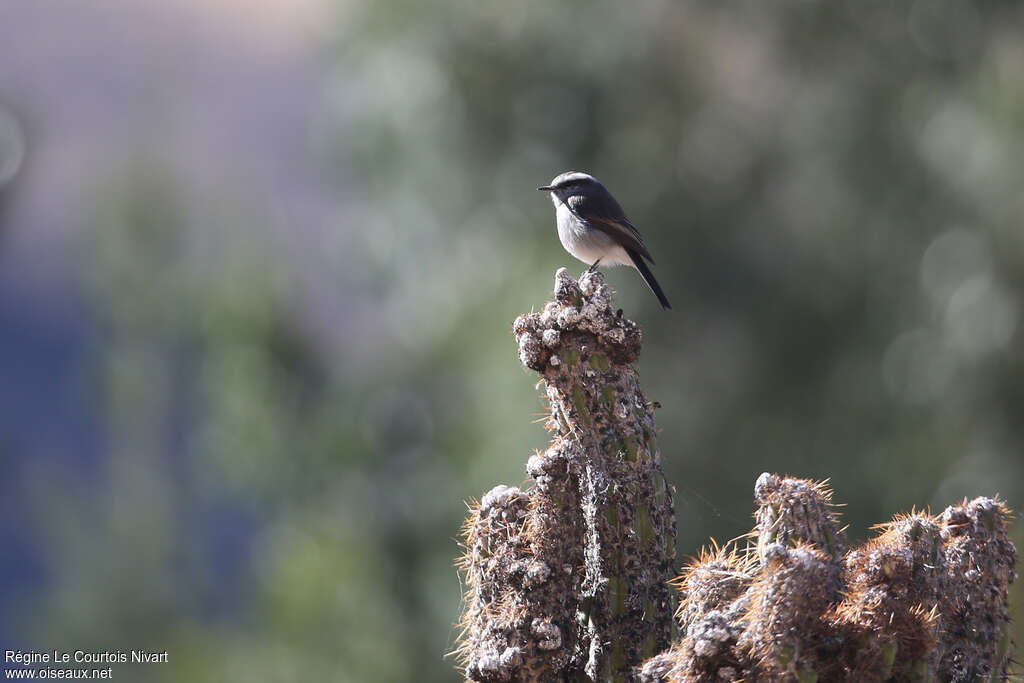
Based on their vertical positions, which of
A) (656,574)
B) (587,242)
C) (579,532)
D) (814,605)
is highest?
(587,242)

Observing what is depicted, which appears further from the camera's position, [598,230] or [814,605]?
[598,230]

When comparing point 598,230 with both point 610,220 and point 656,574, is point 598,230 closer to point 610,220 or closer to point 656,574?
point 610,220

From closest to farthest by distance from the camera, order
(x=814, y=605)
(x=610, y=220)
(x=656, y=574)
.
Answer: (x=814, y=605)
(x=656, y=574)
(x=610, y=220)

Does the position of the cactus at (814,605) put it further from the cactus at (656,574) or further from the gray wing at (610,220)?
the gray wing at (610,220)

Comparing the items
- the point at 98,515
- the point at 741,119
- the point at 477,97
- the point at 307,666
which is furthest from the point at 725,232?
the point at 98,515

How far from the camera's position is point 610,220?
24.2ft

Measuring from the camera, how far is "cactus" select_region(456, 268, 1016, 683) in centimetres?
331

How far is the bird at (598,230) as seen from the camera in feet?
24.1

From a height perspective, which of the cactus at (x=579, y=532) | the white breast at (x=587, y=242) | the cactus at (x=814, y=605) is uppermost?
the white breast at (x=587, y=242)

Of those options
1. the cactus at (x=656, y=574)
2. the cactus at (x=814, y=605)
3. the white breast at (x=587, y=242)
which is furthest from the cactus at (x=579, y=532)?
the white breast at (x=587, y=242)

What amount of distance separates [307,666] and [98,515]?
8.16m

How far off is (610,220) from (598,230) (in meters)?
0.10

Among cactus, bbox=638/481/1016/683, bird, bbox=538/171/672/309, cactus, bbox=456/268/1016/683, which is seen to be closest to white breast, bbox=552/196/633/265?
bird, bbox=538/171/672/309

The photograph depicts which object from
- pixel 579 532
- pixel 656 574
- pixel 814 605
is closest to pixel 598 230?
pixel 579 532
